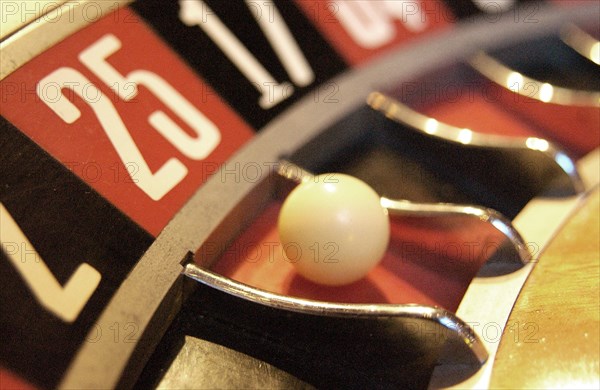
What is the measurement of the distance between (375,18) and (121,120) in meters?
0.73

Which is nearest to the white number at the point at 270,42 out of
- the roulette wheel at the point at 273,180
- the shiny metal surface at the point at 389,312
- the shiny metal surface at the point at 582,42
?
the roulette wheel at the point at 273,180

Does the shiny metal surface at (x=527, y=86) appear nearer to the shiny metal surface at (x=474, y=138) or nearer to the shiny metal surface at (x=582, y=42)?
the shiny metal surface at (x=582, y=42)

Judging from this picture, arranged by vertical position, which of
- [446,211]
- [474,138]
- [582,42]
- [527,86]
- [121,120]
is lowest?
[121,120]

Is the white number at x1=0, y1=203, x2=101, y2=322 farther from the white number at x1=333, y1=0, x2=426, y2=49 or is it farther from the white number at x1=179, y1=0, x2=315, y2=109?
the white number at x1=333, y1=0, x2=426, y2=49

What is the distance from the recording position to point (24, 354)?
95 centimetres

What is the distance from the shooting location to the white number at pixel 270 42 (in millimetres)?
1439

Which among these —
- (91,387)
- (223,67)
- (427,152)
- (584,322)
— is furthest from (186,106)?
(584,322)

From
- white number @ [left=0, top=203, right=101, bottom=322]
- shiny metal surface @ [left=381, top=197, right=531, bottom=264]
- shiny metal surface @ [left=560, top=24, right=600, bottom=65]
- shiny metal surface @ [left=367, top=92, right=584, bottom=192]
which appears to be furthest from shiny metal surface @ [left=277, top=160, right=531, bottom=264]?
shiny metal surface @ [left=560, top=24, right=600, bottom=65]

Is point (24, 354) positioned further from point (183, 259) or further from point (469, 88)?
point (469, 88)

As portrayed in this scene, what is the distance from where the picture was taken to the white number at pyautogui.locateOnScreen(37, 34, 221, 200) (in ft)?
3.99

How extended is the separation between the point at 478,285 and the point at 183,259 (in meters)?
0.48

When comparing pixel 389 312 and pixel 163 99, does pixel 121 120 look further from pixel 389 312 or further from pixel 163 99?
pixel 389 312

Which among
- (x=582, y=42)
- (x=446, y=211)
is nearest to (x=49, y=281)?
(x=446, y=211)

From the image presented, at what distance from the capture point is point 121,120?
49.5 inches
